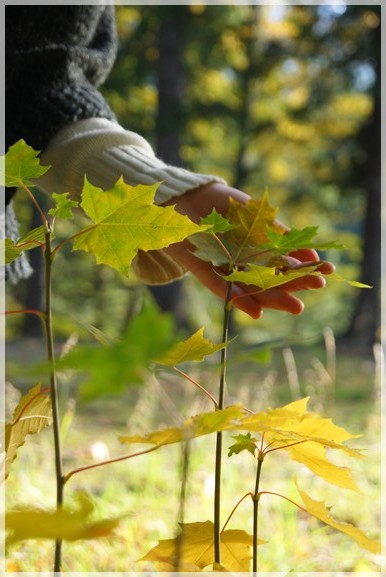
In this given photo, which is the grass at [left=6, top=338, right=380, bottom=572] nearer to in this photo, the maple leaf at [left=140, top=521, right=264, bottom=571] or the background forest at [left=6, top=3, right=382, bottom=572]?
the maple leaf at [left=140, top=521, right=264, bottom=571]

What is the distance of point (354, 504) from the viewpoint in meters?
2.22

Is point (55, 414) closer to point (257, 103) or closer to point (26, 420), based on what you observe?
point (26, 420)

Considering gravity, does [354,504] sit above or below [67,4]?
below

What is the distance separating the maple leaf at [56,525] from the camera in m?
0.32

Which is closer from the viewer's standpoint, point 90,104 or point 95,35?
point 90,104

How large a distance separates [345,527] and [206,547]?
0.11 m

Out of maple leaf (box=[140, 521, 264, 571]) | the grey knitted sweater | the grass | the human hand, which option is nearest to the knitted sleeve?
the grey knitted sweater

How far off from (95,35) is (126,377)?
126cm

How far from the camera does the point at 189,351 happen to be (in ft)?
1.75

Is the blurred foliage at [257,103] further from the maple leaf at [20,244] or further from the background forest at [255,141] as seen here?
the maple leaf at [20,244]

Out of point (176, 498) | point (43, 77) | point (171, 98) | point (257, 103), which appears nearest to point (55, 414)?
point (43, 77)

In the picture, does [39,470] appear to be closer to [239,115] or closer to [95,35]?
[95,35]

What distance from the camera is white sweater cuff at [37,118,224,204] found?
0.91 m

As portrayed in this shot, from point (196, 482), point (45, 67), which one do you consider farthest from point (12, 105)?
point (196, 482)
